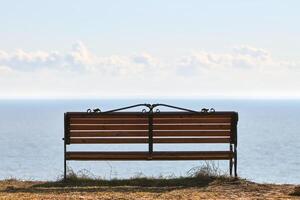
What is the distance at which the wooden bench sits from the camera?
14.1 metres

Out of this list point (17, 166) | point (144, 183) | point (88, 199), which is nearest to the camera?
point (88, 199)

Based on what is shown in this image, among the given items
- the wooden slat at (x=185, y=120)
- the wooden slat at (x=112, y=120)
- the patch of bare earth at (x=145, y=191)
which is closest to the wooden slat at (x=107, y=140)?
the wooden slat at (x=112, y=120)

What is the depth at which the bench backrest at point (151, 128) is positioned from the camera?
46.5 ft

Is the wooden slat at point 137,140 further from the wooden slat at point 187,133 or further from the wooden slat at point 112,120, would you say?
the wooden slat at point 112,120

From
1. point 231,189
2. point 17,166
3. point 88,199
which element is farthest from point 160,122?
point 17,166

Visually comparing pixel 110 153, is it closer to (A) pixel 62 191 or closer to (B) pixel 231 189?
(A) pixel 62 191

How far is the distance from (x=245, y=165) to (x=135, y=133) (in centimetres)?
5429

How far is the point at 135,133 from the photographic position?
14195 millimetres

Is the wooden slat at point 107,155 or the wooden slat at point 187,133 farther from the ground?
the wooden slat at point 187,133

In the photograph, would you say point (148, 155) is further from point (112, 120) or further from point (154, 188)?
point (154, 188)

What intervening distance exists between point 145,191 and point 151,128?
1.97 meters

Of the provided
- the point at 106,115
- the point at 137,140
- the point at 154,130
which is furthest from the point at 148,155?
the point at 106,115

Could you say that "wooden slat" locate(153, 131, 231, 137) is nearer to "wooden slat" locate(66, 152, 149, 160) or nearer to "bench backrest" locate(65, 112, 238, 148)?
"bench backrest" locate(65, 112, 238, 148)

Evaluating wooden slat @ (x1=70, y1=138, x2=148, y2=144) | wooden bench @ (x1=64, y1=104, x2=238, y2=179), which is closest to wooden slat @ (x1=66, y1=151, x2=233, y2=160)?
wooden bench @ (x1=64, y1=104, x2=238, y2=179)
